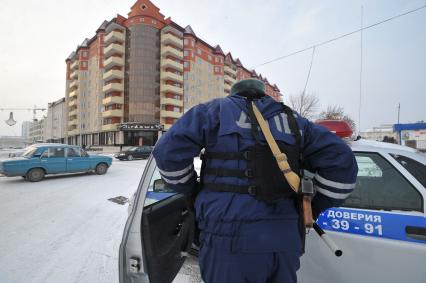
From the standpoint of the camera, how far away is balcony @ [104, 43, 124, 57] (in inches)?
1706

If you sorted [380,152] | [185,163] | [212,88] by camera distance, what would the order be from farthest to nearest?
[212,88] < [380,152] < [185,163]

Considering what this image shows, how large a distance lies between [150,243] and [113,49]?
49192mm

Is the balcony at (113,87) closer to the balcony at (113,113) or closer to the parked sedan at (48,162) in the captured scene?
the balcony at (113,113)

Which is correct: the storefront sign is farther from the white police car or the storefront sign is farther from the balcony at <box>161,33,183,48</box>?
the white police car

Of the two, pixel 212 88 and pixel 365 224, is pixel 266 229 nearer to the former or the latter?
pixel 365 224

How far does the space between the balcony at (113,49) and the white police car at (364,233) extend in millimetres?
48666

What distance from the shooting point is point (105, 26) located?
47406mm

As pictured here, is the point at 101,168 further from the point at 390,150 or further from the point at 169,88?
the point at 169,88

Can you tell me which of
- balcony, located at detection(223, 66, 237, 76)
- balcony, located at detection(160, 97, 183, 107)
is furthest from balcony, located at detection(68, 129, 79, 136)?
balcony, located at detection(223, 66, 237, 76)

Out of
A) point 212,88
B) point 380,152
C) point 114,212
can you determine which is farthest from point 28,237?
point 212,88

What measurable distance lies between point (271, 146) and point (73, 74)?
71432 millimetres

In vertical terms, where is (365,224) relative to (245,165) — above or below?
below

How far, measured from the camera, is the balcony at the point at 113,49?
43338mm

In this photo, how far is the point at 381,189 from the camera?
196 cm
